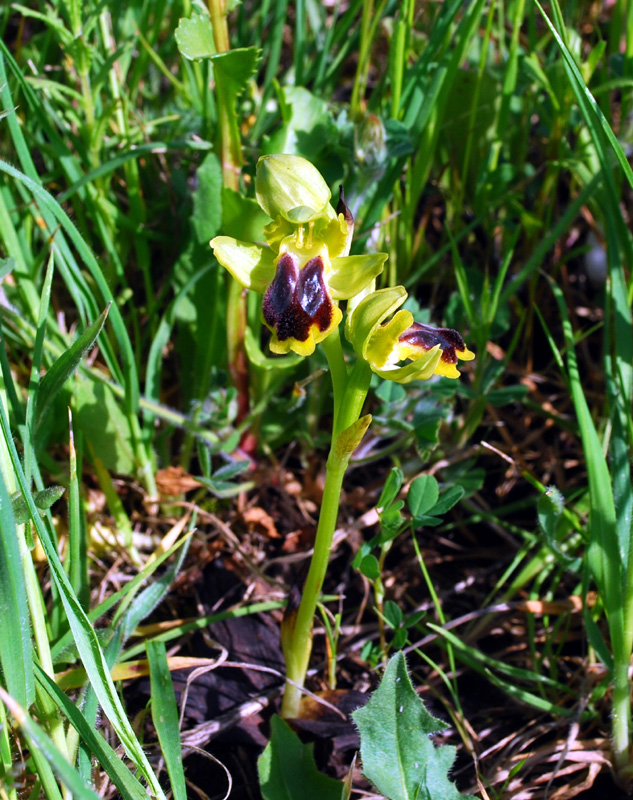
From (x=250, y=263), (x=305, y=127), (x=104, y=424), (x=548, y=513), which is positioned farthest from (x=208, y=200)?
(x=548, y=513)

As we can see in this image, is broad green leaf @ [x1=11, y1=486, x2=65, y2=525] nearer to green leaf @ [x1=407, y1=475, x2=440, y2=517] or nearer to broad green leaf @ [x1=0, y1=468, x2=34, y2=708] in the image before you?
broad green leaf @ [x1=0, y1=468, x2=34, y2=708]

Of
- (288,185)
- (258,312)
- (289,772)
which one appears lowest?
(289,772)

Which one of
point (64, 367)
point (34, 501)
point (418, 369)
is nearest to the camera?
point (418, 369)

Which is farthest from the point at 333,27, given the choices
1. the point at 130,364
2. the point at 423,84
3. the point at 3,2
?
the point at 130,364

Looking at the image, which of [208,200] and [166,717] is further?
[208,200]

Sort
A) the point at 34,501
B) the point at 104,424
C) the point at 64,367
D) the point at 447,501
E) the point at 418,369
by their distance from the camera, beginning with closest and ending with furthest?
the point at 418,369
the point at 34,501
the point at 64,367
the point at 447,501
the point at 104,424

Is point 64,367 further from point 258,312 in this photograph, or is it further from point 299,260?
point 258,312

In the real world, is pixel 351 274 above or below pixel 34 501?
above
